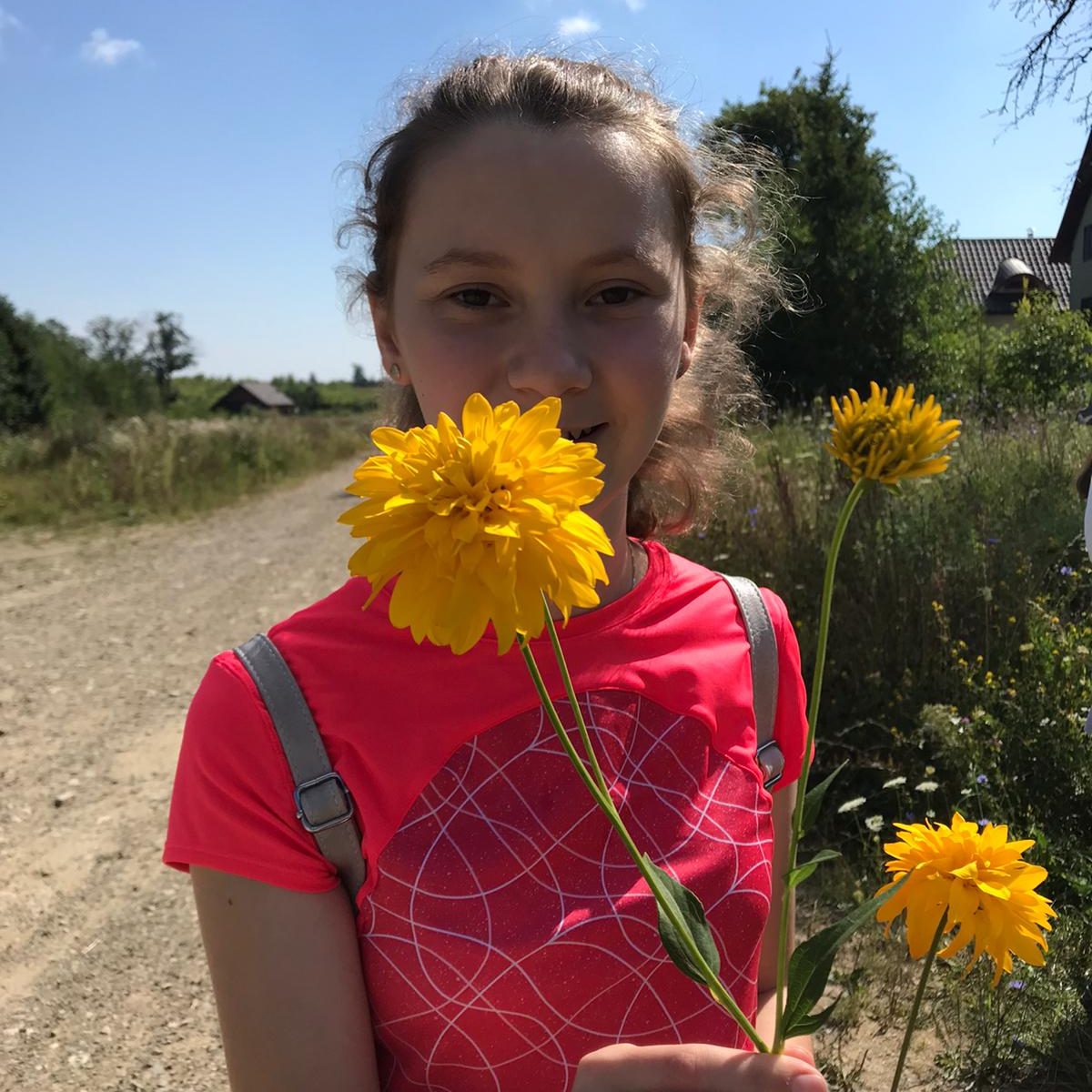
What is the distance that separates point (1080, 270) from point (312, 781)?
32.8 meters

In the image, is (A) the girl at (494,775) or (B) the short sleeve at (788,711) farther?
(B) the short sleeve at (788,711)

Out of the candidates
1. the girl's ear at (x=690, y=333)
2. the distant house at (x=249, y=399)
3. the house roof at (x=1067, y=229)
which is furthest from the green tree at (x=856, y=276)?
the distant house at (x=249, y=399)

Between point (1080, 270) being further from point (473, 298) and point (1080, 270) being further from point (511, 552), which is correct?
point (511, 552)

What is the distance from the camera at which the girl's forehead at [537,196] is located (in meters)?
1.13

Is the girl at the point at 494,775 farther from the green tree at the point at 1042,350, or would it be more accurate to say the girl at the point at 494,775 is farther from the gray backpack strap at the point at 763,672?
the green tree at the point at 1042,350

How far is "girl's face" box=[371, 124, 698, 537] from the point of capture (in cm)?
113

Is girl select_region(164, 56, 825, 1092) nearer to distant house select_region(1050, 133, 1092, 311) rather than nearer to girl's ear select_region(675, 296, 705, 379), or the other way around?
girl's ear select_region(675, 296, 705, 379)

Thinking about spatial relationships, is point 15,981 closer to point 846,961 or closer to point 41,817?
point 41,817

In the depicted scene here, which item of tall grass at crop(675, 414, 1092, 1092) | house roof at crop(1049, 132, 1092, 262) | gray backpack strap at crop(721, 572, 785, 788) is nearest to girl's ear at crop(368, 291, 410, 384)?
gray backpack strap at crop(721, 572, 785, 788)

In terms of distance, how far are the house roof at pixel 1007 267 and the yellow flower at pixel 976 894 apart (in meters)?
31.5

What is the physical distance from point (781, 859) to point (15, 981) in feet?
10.3

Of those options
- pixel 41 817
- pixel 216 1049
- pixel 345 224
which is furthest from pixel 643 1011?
pixel 41 817

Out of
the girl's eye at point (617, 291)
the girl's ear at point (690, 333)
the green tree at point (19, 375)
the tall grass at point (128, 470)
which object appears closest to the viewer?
the girl's eye at point (617, 291)

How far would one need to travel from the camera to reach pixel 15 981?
130 inches
